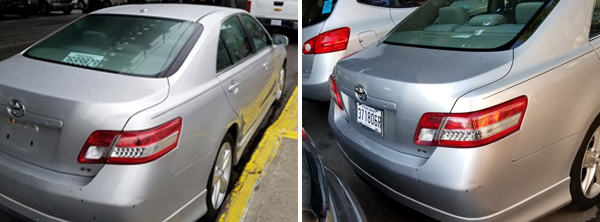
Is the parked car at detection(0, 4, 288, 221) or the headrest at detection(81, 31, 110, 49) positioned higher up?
the headrest at detection(81, 31, 110, 49)

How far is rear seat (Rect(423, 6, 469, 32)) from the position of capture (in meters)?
3.11

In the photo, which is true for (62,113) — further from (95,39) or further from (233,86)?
(233,86)

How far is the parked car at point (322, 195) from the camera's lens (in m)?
1.75

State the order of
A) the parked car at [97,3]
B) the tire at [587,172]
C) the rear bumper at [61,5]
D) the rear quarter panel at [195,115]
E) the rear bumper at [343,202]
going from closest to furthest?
the rear bumper at [343,202]
the rear quarter panel at [195,115]
the tire at [587,172]
the parked car at [97,3]
the rear bumper at [61,5]

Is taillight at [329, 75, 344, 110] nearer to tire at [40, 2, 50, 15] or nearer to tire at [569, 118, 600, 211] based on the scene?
tire at [569, 118, 600, 211]

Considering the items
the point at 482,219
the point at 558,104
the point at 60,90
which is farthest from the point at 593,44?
the point at 60,90

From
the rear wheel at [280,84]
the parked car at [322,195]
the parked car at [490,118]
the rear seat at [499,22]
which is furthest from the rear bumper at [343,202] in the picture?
the rear wheel at [280,84]

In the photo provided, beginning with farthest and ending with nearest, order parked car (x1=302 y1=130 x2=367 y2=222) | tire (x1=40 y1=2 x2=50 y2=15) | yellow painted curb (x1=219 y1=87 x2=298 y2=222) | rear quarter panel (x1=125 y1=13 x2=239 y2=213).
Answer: tire (x1=40 y1=2 x2=50 y2=15) < yellow painted curb (x1=219 y1=87 x2=298 y2=222) < rear quarter panel (x1=125 y1=13 x2=239 y2=213) < parked car (x1=302 y1=130 x2=367 y2=222)

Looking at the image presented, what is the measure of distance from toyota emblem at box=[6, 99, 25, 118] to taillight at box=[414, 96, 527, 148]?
1.93 meters

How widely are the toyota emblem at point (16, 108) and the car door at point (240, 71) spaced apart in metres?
1.13

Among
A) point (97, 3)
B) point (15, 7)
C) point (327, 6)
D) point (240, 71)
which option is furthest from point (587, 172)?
point (15, 7)

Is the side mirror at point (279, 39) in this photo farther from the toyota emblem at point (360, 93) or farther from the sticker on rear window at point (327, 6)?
the toyota emblem at point (360, 93)

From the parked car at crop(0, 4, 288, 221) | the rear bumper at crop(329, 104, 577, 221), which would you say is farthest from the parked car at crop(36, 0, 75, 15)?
the rear bumper at crop(329, 104, 577, 221)

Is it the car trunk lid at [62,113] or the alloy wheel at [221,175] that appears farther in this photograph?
the alloy wheel at [221,175]
